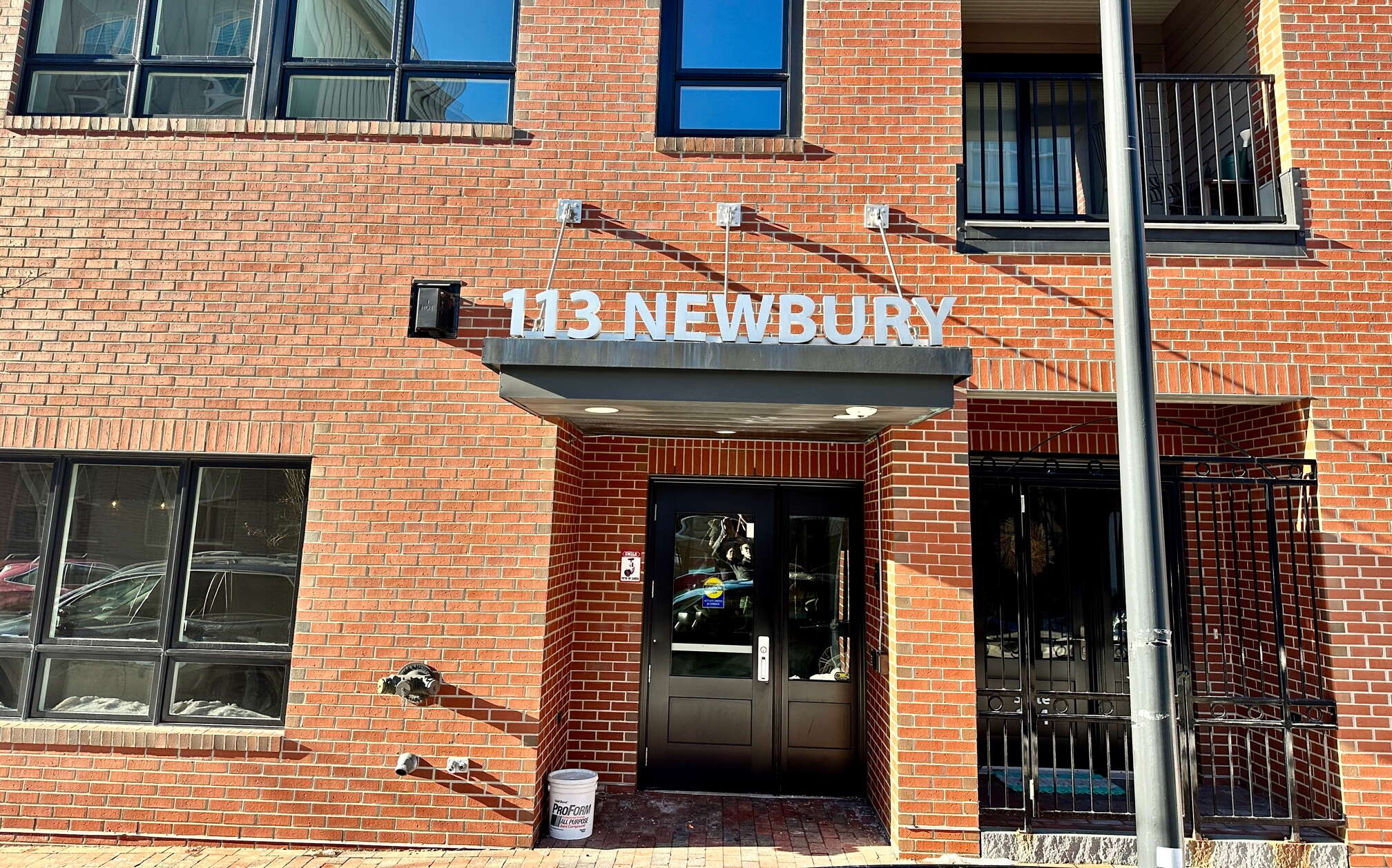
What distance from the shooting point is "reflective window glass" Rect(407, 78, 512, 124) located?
579 cm

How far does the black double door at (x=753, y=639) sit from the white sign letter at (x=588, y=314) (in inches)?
78.6

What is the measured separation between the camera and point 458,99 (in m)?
5.81

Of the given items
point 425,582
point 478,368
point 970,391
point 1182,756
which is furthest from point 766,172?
point 1182,756

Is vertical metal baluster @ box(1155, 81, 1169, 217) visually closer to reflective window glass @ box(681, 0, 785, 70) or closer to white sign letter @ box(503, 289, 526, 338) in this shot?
reflective window glass @ box(681, 0, 785, 70)

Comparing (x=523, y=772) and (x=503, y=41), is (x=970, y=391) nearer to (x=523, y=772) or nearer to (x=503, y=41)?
(x=523, y=772)

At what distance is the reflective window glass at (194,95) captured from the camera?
582cm

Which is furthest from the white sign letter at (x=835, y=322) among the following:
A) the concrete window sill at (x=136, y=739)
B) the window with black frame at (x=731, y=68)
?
the concrete window sill at (x=136, y=739)

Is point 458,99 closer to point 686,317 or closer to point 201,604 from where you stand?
point 686,317

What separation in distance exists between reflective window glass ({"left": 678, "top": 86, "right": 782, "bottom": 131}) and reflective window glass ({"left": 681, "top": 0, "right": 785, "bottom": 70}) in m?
0.20

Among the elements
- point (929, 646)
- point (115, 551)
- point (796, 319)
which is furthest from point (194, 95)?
point (929, 646)

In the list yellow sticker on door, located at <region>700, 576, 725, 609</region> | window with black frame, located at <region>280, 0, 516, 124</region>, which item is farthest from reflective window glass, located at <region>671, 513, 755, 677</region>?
window with black frame, located at <region>280, 0, 516, 124</region>

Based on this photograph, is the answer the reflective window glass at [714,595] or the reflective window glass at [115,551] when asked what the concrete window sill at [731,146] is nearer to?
the reflective window glass at [714,595]

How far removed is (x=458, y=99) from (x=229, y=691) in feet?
15.6

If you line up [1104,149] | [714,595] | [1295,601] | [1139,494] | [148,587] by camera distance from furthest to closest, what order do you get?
[1104,149]
[714,595]
[148,587]
[1295,601]
[1139,494]
